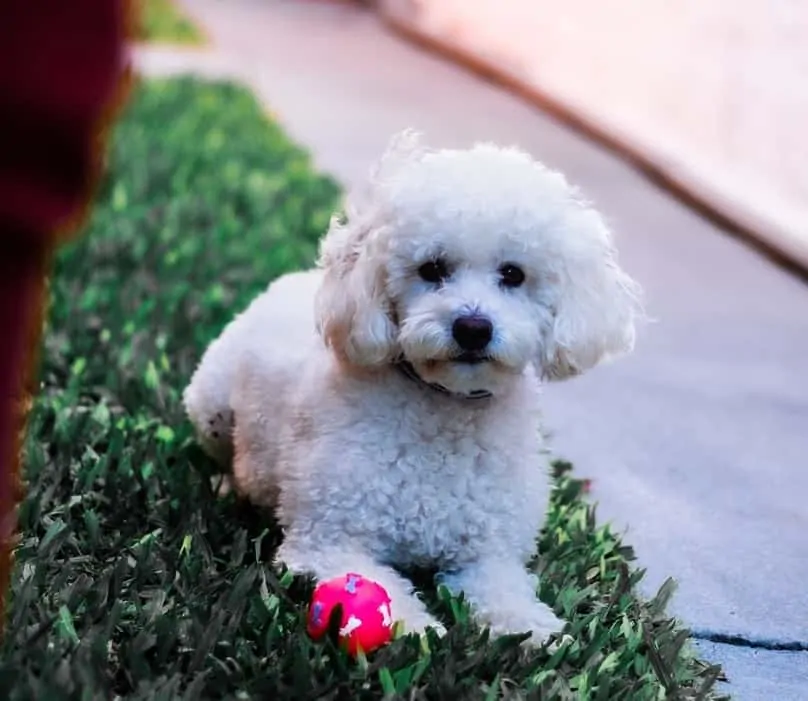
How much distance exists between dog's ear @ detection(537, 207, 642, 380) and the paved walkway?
621 millimetres

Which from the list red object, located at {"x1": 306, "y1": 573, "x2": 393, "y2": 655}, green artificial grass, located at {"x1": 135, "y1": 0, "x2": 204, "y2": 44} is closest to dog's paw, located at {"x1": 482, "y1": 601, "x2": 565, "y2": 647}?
red object, located at {"x1": 306, "y1": 573, "x2": 393, "y2": 655}

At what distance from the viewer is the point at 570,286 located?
2.53 meters

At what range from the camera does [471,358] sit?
2.45 metres

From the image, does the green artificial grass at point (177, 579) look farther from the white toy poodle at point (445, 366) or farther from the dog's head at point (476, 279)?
the dog's head at point (476, 279)

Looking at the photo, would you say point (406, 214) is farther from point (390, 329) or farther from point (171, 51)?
point (171, 51)

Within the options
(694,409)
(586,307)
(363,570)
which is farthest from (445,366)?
(694,409)

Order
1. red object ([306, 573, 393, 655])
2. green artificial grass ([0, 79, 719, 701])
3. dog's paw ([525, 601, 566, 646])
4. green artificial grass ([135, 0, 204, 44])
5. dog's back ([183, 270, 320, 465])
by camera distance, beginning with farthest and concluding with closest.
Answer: green artificial grass ([135, 0, 204, 44])
dog's back ([183, 270, 320, 465])
dog's paw ([525, 601, 566, 646])
red object ([306, 573, 393, 655])
green artificial grass ([0, 79, 719, 701])

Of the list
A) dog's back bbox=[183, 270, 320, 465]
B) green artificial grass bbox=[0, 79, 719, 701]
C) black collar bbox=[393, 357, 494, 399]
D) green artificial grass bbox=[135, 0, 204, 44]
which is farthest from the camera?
green artificial grass bbox=[135, 0, 204, 44]

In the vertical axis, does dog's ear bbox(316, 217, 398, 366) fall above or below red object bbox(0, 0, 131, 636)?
below

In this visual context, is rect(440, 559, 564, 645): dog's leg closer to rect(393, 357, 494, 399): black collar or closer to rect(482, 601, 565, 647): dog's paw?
rect(482, 601, 565, 647): dog's paw

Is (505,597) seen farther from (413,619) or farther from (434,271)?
(434,271)

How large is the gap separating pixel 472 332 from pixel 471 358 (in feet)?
0.19

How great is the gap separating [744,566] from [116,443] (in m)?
1.48

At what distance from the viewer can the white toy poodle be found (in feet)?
8.13
